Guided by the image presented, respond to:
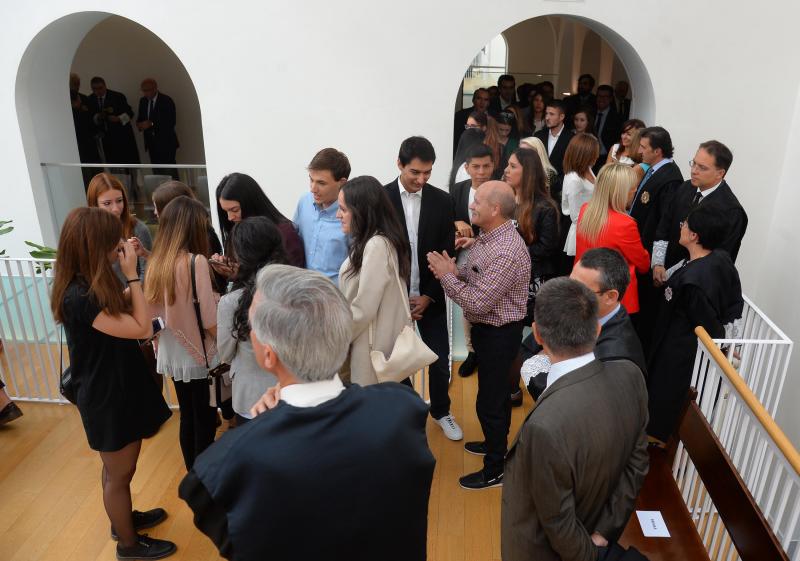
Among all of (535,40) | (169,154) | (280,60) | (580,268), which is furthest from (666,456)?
(535,40)

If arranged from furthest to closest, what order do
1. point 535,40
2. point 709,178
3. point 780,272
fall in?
point 535,40
point 780,272
point 709,178

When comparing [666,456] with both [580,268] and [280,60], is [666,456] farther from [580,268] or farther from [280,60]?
[280,60]

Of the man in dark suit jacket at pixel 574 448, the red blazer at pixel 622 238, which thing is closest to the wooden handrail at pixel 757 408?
the man in dark suit jacket at pixel 574 448

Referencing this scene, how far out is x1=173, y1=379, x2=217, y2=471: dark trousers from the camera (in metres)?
3.03

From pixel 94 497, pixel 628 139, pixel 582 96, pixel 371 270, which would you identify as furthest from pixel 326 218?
pixel 582 96

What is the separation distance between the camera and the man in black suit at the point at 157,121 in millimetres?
9008

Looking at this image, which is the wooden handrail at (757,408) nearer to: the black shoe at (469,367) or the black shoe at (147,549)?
the black shoe at (469,367)

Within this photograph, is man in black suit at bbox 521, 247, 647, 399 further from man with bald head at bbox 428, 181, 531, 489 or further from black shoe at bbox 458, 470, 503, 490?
black shoe at bbox 458, 470, 503, 490

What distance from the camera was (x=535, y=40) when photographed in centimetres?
1355

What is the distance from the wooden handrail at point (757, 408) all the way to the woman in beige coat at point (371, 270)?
1410 millimetres

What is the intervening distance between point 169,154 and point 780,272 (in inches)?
320

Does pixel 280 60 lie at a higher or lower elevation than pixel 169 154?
higher

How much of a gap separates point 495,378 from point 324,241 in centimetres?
122

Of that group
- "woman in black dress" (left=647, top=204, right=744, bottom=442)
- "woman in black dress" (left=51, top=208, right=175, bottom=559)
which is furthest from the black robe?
"woman in black dress" (left=51, top=208, right=175, bottom=559)
